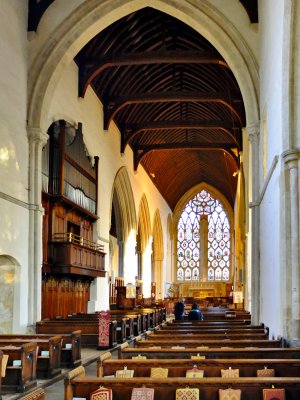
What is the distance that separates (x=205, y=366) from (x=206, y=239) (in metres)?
32.5

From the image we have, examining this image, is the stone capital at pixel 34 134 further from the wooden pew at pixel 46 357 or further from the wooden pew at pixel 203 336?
the wooden pew at pixel 203 336

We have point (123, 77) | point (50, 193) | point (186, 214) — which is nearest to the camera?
point (50, 193)

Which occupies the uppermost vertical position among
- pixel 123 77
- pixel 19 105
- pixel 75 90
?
pixel 123 77

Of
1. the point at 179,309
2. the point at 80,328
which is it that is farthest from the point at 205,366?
the point at 179,309

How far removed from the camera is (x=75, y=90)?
16.4 meters

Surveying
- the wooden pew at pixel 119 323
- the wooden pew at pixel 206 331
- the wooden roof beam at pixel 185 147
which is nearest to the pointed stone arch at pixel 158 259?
the wooden roof beam at pixel 185 147

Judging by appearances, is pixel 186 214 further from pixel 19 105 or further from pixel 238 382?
pixel 238 382

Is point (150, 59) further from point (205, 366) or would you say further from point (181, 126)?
point (205, 366)

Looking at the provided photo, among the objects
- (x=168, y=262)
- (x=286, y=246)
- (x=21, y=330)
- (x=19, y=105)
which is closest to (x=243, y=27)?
(x=19, y=105)

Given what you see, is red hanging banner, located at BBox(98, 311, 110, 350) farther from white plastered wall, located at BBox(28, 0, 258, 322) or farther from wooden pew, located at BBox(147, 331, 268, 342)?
white plastered wall, located at BBox(28, 0, 258, 322)

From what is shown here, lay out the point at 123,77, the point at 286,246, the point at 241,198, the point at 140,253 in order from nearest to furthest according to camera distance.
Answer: the point at 286,246, the point at 123,77, the point at 241,198, the point at 140,253

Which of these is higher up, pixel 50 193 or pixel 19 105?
pixel 19 105

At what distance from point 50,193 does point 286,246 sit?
7936 millimetres

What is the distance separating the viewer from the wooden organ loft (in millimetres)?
14328
